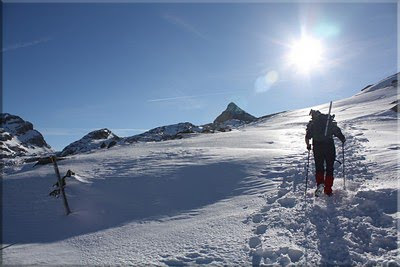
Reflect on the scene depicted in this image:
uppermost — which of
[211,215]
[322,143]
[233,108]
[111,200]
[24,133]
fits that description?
[24,133]

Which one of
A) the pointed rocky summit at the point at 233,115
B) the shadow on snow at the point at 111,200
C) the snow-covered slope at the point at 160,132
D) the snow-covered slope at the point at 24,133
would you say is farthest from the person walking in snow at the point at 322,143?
the snow-covered slope at the point at 24,133

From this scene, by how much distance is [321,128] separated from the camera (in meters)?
8.41

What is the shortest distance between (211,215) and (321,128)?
3.64 meters

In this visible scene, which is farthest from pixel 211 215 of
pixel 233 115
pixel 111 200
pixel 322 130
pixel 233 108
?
pixel 233 108

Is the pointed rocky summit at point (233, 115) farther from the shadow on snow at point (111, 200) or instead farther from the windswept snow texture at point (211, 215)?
the shadow on snow at point (111, 200)

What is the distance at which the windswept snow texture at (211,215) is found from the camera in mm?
5648

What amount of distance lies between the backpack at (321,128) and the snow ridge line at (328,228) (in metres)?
1.34

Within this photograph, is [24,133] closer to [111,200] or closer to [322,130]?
[111,200]

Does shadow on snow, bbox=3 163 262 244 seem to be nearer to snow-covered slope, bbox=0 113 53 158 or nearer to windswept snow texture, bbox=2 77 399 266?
windswept snow texture, bbox=2 77 399 266

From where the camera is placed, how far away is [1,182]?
41.9 feet

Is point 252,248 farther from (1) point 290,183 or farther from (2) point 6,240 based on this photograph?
(2) point 6,240

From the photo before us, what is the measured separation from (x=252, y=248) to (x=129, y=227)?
3453 millimetres

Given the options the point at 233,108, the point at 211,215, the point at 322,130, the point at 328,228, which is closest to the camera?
the point at 328,228

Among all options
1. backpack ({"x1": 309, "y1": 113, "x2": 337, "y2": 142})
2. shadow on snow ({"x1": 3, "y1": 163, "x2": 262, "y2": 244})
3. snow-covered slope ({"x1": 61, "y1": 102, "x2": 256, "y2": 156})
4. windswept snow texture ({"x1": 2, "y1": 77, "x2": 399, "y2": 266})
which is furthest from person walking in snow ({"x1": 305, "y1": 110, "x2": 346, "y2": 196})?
snow-covered slope ({"x1": 61, "y1": 102, "x2": 256, "y2": 156})
